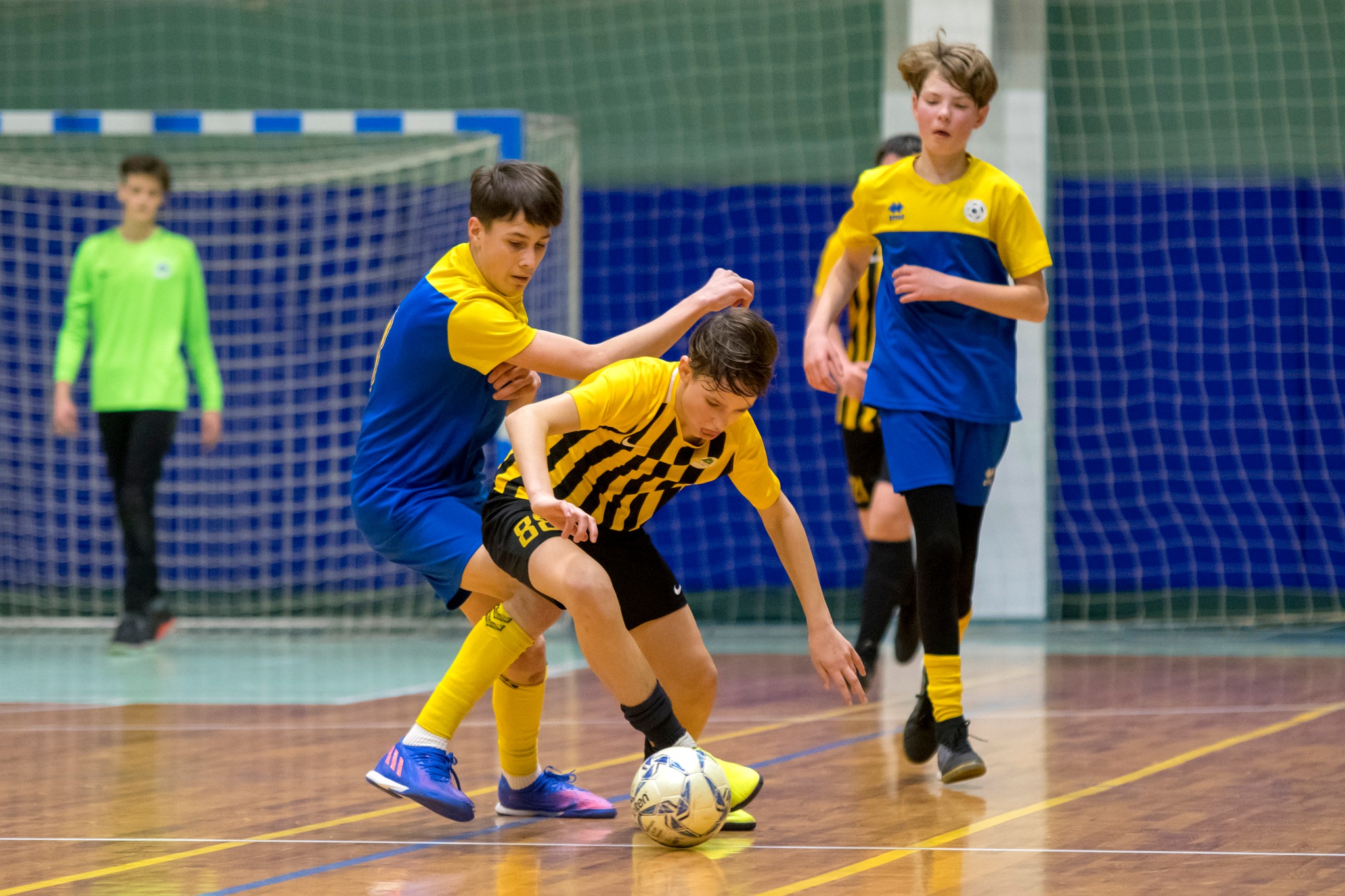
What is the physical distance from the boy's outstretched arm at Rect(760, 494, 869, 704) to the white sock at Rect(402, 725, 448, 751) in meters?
0.70

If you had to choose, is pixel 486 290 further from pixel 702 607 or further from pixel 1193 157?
pixel 1193 157

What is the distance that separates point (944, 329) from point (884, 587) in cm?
126

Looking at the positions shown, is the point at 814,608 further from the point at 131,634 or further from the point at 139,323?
the point at 139,323

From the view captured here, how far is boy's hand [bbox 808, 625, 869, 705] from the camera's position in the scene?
290 cm

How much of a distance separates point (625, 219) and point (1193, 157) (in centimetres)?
255

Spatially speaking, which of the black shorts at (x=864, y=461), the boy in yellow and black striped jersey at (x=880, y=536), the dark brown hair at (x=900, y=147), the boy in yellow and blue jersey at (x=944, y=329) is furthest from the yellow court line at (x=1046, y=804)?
the dark brown hair at (x=900, y=147)

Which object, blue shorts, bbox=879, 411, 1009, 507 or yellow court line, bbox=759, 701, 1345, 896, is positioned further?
blue shorts, bbox=879, 411, 1009, 507

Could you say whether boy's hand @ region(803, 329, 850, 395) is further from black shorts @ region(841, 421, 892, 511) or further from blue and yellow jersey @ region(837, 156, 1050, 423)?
black shorts @ region(841, 421, 892, 511)

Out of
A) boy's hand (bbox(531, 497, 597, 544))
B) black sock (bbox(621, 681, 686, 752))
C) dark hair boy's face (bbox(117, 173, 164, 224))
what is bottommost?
black sock (bbox(621, 681, 686, 752))

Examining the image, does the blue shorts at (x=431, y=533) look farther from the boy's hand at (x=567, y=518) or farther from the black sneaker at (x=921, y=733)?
the black sneaker at (x=921, y=733)

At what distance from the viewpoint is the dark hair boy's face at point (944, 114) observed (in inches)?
135

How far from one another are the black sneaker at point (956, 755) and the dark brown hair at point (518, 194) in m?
1.31

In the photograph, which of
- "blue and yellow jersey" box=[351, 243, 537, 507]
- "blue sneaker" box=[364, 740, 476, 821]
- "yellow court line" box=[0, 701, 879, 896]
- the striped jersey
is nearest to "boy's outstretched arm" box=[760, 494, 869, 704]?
"blue and yellow jersey" box=[351, 243, 537, 507]

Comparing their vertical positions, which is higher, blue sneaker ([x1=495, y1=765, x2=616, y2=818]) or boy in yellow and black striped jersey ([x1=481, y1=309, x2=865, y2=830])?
boy in yellow and black striped jersey ([x1=481, y1=309, x2=865, y2=830])
